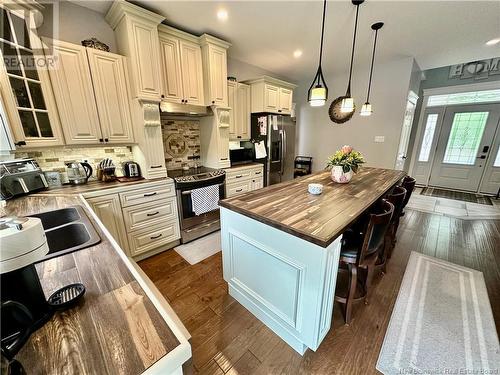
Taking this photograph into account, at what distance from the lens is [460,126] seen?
190 inches

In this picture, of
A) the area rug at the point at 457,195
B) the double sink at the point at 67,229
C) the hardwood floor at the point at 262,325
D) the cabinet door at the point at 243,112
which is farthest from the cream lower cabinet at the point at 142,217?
the area rug at the point at 457,195

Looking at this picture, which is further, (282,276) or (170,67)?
(170,67)

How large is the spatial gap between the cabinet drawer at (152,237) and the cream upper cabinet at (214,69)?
1805mm

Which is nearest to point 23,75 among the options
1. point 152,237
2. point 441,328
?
point 152,237

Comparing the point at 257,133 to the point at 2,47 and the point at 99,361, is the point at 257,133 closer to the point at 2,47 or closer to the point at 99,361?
the point at 2,47

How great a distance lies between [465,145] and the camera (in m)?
4.84

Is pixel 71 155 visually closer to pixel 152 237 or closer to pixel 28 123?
pixel 28 123

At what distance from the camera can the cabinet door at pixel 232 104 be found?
328cm

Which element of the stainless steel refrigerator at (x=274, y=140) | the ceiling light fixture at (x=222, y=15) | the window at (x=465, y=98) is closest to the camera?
the ceiling light fixture at (x=222, y=15)

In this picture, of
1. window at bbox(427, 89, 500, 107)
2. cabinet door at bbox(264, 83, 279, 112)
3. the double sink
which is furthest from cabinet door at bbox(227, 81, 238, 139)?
window at bbox(427, 89, 500, 107)

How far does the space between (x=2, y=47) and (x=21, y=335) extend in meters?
2.31

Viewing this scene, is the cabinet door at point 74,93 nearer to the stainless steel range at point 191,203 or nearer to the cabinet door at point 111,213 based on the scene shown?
the cabinet door at point 111,213

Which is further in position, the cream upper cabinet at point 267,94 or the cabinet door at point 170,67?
the cream upper cabinet at point 267,94

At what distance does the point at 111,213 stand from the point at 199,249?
110 cm
